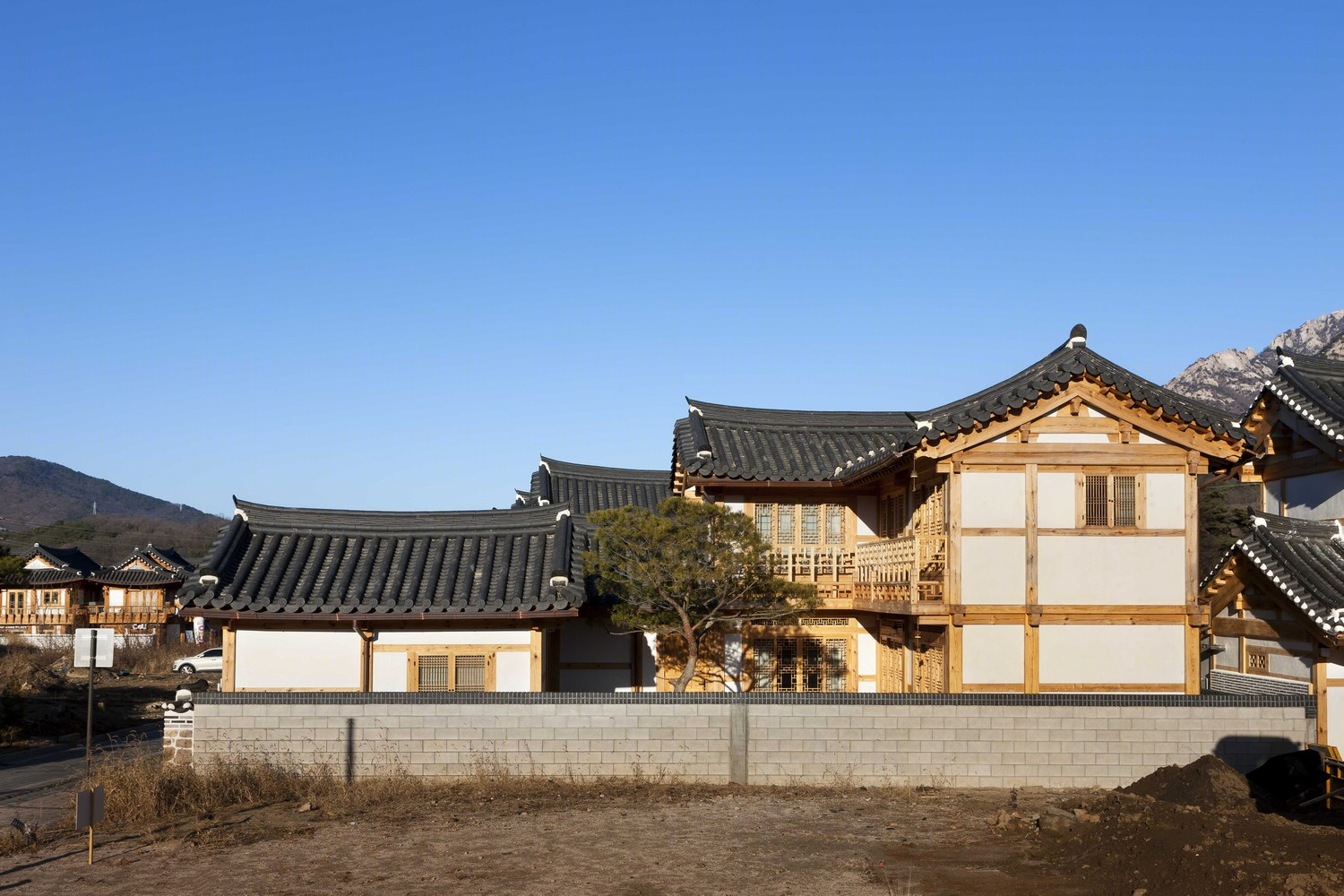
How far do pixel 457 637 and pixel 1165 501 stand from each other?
1314 centimetres

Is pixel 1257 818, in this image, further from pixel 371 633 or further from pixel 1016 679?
pixel 371 633

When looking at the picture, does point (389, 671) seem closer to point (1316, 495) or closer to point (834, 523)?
point (834, 523)

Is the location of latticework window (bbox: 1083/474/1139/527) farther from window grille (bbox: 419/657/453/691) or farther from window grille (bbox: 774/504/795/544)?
window grille (bbox: 419/657/453/691)

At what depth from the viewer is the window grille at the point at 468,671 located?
71.3ft

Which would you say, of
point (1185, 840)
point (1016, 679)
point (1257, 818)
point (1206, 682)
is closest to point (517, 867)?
point (1185, 840)

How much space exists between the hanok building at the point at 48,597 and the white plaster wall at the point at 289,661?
52325mm

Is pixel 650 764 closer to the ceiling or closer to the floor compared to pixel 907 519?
closer to the floor

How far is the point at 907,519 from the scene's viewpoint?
2425 cm

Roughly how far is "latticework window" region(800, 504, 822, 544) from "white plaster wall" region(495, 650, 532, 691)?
7.15 m

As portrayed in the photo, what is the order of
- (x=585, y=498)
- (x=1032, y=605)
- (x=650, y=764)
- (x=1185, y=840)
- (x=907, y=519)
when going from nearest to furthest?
(x=1185, y=840) < (x=650, y=764) < (x=1032, y=605) < (x=907, y=519) < (x=585, y=498)

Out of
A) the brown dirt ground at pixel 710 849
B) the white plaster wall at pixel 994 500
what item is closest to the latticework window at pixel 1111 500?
the white plaster wall at pixel 994 500

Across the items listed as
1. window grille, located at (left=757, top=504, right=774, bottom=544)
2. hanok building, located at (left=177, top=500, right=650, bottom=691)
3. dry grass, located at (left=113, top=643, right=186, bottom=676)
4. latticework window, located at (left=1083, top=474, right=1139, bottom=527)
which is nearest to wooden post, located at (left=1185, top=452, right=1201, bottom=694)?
latticework window, located at (left=1083, top=474, right=1139, bottom=527)

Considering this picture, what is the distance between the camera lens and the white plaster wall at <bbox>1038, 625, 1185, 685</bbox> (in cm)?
2098

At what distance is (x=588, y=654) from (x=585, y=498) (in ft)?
31.9
